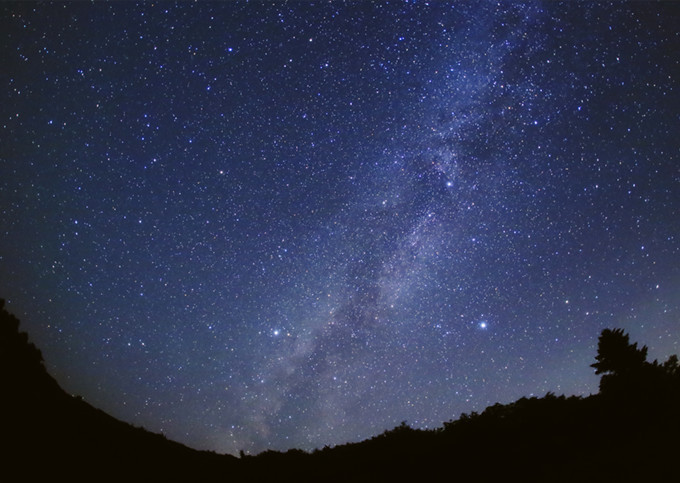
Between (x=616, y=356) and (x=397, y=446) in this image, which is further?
(x=616, y=356)

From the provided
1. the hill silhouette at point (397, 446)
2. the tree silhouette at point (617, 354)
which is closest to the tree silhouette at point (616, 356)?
the tree silhouette at point (617, 354)

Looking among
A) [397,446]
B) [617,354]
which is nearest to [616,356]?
[617,354]

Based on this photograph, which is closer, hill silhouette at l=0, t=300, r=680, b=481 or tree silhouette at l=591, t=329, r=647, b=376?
hill silhouette at l=0, t=300, r=680, b=481

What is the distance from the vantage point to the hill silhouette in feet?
23.9

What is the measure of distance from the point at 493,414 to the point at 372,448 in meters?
4.00

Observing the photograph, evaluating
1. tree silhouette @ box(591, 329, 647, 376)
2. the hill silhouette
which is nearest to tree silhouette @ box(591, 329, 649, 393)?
tree silhouette @ box(591, 329, 647, 376)

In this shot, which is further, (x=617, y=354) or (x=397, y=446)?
(x=617, y=354)

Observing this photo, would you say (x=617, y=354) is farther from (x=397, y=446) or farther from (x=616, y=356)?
(x=397, y=446)

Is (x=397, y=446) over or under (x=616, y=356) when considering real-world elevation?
under

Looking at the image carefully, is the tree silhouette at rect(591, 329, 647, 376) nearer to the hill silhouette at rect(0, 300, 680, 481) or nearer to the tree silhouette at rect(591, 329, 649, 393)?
the tree silhouette at rect(591, 329, 649, 393)

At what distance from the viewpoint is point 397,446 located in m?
11.0

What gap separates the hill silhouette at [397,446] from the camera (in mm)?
7273

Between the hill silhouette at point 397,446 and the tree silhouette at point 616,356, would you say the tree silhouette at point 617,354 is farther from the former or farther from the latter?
the hill silhouette at point 397,446

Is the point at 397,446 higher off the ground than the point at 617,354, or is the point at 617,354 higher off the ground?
the point at 617,354
